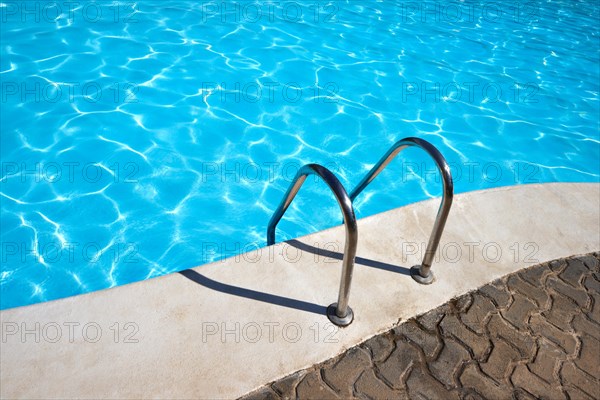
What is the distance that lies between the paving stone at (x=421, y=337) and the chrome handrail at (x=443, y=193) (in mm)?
377

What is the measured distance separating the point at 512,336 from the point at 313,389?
4.40ft

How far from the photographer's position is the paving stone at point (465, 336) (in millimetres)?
2652

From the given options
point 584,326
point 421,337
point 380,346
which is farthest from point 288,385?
point 584,326

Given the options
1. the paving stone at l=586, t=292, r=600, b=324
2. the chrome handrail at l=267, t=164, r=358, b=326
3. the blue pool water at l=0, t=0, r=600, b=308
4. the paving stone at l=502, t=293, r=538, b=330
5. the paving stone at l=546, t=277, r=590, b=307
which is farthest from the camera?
the blue pool water at l=0, t=0, r=600, b=308

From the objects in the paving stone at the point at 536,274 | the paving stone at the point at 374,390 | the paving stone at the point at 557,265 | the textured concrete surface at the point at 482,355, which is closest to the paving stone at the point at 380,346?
the textured concrete surface at the point at 482,355

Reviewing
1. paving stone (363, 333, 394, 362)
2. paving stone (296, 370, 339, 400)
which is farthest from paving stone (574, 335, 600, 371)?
paving stone (296, 370, 339, 400)

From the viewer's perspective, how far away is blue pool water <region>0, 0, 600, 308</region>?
4.46 metres

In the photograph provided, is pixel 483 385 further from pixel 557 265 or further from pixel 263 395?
pixel 557 265

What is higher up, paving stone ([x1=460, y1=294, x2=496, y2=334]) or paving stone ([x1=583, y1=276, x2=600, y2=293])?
paving stone ([x1=460, y1=294, x2=496, y2=334])

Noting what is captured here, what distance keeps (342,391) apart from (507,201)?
2436mm

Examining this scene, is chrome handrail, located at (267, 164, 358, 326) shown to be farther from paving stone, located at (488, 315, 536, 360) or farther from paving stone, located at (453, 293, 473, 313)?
paving stone, located at (488, 315, 536, 360)

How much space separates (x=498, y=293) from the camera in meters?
3.04

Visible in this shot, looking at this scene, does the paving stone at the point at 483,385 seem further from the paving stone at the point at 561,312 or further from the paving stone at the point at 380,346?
the paving stone at the point at 561,312

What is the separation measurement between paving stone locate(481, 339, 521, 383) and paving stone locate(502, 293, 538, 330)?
209mm
